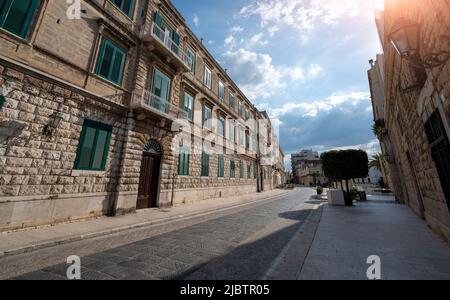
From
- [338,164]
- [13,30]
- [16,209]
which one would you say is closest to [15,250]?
[16,209]

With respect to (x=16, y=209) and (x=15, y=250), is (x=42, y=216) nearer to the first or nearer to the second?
(x=16, y=209)

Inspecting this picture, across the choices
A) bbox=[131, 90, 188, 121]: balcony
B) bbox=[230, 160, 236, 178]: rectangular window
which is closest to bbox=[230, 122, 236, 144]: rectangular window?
bbox=[230, 160, 236, 178]: rectangular window

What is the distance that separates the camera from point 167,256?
380cm

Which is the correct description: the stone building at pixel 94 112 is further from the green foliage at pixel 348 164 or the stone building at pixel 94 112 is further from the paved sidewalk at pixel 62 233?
the green foliage at pixel 348 164

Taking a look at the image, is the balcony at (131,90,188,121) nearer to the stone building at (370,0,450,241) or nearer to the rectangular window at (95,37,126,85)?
the rectangular window at (95,37,126,85)

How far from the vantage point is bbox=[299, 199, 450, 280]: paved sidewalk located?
2.91 meters

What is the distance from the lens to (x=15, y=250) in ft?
12.8

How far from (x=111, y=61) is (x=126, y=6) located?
11.0ft

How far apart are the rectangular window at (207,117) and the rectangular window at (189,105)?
1.57 m

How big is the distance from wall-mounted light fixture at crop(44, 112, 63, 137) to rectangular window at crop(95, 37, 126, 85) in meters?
2.52

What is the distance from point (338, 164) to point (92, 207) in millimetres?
14409
